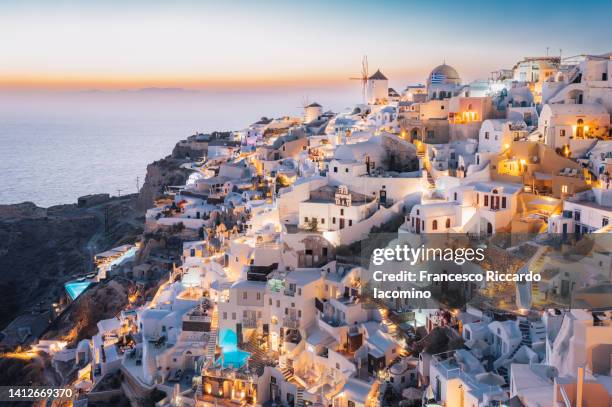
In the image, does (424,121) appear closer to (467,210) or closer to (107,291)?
(467,210)

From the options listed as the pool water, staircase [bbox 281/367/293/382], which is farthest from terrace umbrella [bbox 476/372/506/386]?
the pool water

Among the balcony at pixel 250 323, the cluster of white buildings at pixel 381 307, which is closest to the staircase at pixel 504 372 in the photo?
the cluster of white buildings at pixel 381 307

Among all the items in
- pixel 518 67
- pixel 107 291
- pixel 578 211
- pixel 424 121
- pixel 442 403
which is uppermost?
pixel 518 67

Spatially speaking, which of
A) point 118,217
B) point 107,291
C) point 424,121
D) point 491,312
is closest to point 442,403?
point 491,312

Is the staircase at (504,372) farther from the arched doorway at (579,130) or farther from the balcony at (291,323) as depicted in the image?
the arched doorway at (579,130)

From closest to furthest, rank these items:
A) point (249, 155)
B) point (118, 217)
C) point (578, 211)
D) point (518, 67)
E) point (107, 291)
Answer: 1. point (578, 211)
2. point (107, 291)
3. point (518, 67)
4. point (249, 155)
5. point (118, 217)
